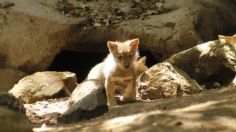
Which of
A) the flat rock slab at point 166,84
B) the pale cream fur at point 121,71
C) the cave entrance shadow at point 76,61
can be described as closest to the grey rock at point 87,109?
the pale cream fur at point 121,71

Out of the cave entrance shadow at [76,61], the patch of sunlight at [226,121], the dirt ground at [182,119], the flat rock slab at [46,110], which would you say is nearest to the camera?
the patch of sunlight at [226,121]

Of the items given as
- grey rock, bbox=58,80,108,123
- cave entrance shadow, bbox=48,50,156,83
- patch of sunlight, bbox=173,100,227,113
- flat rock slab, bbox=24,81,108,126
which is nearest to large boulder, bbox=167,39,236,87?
flat rock slab, bbox=24,81,108,126

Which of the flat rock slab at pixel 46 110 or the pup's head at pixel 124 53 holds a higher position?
the pup's head at pixel 124 53

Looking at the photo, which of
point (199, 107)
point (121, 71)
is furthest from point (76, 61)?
point (199, 107)

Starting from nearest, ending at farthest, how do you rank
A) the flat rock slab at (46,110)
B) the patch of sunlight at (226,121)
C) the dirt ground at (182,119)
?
the patch of sunlight at (226,121) → the dirt ground at (182,119) → the flat rock slab at (46,110)

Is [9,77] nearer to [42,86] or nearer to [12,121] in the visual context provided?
[42,86]

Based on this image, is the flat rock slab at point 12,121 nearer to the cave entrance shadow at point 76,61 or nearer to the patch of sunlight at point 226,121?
the patch of sunlight at point 226,121

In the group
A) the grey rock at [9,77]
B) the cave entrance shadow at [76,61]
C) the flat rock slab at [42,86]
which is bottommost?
the cave entrance shadow at [76,61]
